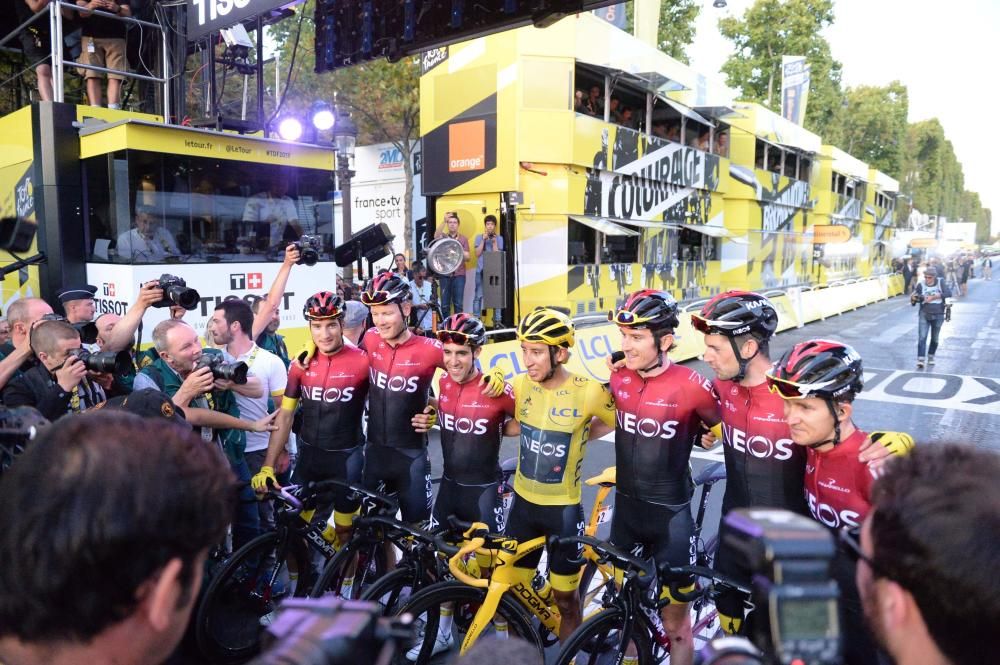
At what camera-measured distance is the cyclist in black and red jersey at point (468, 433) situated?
446 cm

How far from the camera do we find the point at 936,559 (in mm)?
1163

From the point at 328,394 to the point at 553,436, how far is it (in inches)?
68.8

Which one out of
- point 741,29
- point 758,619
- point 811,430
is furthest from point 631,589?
point 741,29

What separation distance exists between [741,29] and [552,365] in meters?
42.8

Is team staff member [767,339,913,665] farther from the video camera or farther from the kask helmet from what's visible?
the video camera

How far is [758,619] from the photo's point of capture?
126 centimetres

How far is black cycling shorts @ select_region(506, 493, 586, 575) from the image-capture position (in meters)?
3.91

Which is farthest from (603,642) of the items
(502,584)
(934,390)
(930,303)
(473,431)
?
(930,303)

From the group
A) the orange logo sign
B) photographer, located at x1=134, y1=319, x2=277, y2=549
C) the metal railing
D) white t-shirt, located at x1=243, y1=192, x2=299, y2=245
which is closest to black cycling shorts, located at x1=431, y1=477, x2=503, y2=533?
photographer, located at x1=134, y1=319, x2=277, y2=549

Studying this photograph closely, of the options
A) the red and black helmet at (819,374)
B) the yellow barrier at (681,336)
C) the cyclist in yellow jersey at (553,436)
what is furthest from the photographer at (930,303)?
the red and black helmet at (819,374)

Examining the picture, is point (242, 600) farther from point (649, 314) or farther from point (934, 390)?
point (934, 390)

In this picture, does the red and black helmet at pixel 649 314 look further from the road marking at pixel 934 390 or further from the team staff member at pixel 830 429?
the road marking at pixel 934 390

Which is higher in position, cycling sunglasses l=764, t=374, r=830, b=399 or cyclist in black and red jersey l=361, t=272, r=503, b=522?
cycling sunglasses l=764, t=374, r=830, b=399

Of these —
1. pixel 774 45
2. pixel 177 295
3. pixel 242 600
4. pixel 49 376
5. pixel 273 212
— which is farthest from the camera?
pixel 774 45
